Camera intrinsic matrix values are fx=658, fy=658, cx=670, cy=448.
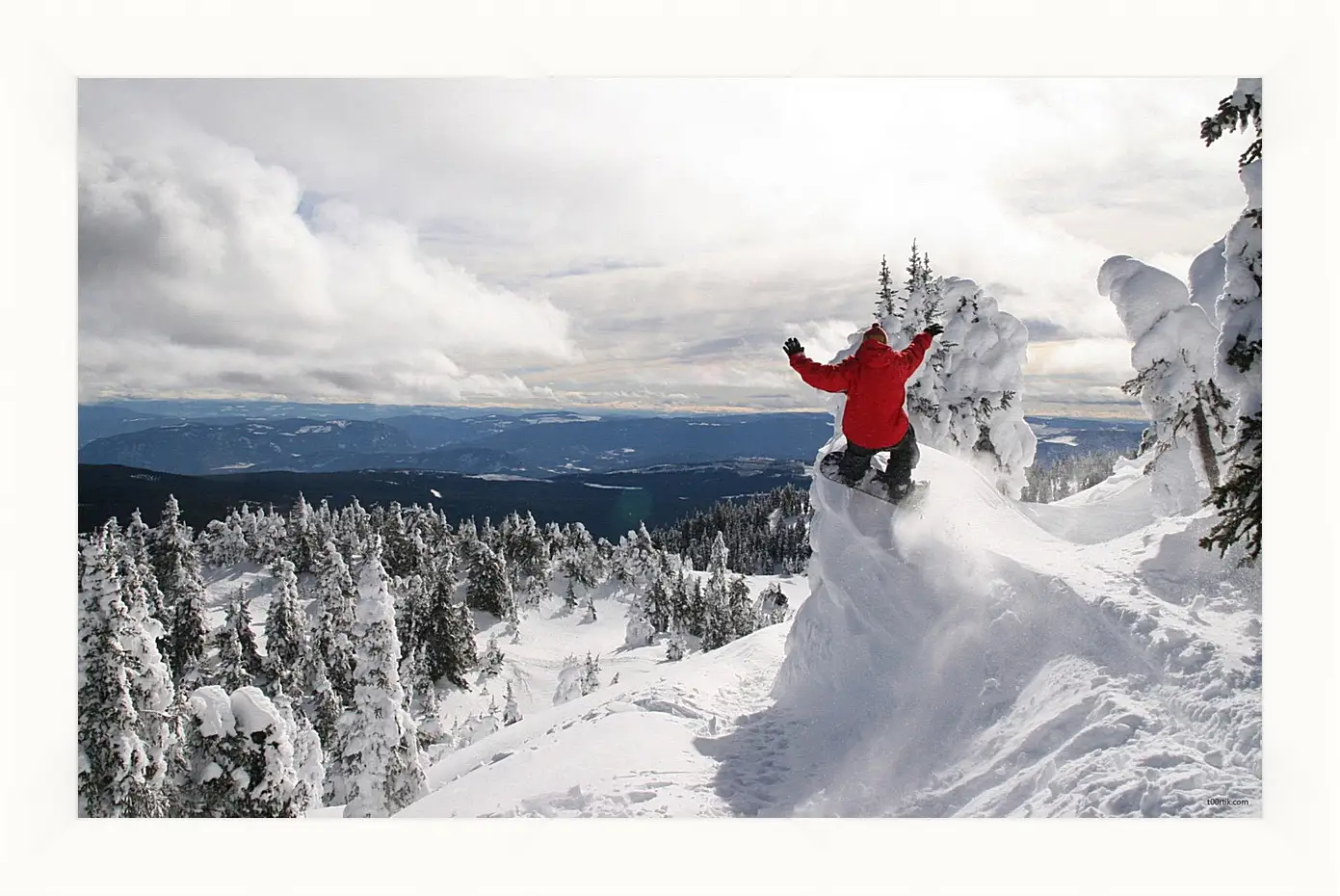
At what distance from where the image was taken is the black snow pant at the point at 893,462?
19.4ft

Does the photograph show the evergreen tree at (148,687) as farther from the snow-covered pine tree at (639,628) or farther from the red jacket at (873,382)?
the snow-covered pine tree at (639,628)

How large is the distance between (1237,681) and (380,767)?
47.4 feet

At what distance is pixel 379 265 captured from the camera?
770 centimetres

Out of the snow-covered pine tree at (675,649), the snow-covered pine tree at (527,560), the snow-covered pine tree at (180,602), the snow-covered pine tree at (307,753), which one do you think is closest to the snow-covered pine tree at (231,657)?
the snow-covered pine tree at (180,602)

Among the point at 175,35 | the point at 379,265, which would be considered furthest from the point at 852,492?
the point at 175,35

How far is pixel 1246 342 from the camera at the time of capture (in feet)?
17.0

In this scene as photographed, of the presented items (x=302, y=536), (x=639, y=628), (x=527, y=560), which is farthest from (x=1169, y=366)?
(x=527, y=560)

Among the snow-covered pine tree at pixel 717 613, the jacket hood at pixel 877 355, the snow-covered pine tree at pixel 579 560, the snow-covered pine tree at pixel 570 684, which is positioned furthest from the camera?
the snow-covered pine tree at pixel 579 560

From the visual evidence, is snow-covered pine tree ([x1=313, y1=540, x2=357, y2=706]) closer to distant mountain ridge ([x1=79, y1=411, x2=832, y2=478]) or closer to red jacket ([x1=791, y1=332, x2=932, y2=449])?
distant mountain ridge ([x1=79, y1=411, x2=832, y2=478])

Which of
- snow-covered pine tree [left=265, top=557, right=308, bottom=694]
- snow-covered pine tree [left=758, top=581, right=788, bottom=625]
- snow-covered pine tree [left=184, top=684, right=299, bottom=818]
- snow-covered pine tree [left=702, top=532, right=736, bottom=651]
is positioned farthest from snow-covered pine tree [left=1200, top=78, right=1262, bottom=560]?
snow-covered pine tree [left=758, top=581, right=788, bottom=625]

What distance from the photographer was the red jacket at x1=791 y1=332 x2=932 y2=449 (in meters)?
5.30

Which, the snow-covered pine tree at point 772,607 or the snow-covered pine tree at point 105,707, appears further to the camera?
the snow-covered pine tree at point 772,607
